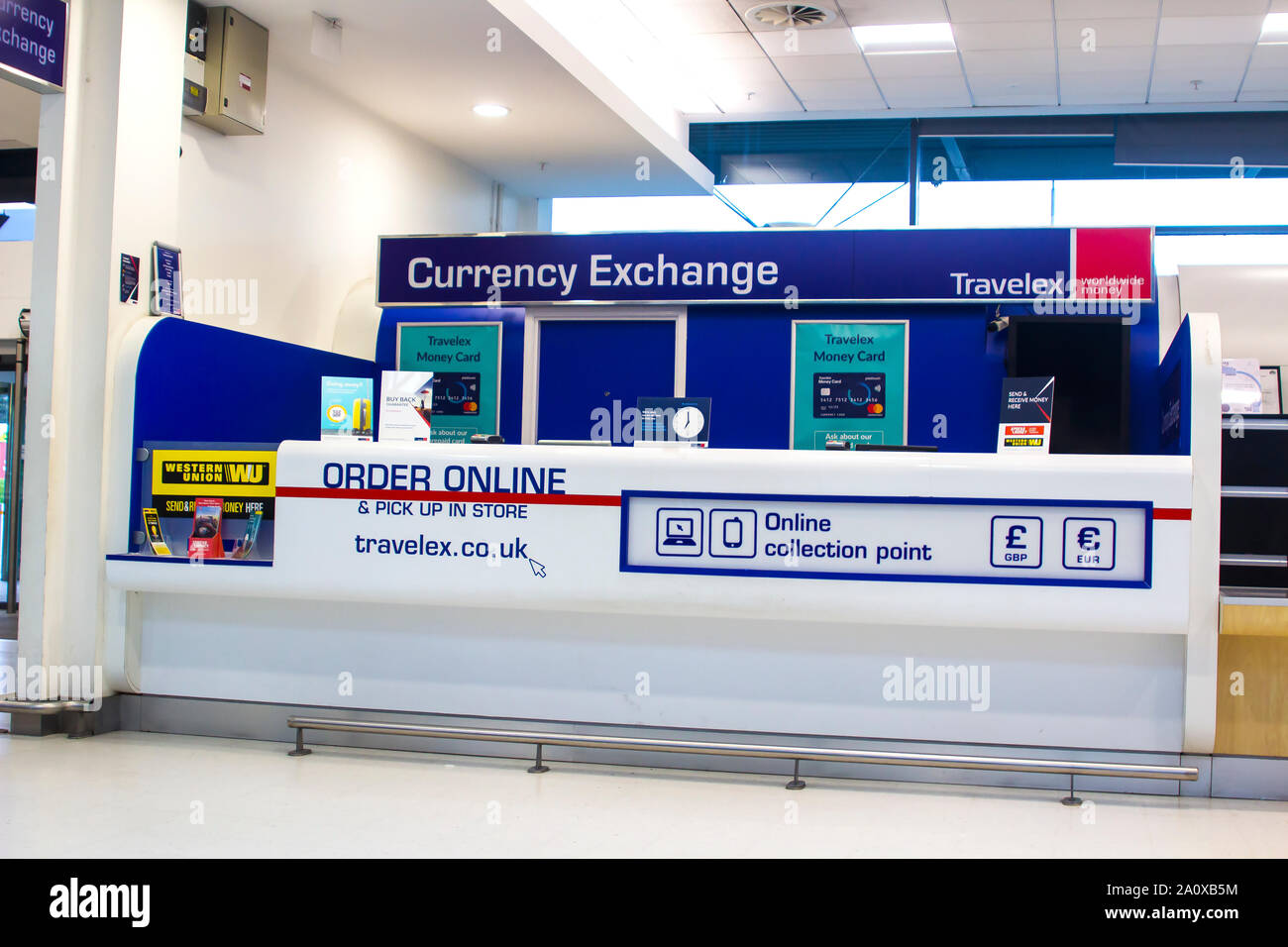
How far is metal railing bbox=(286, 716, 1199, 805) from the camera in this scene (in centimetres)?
342

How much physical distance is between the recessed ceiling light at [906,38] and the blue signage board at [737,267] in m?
2.30

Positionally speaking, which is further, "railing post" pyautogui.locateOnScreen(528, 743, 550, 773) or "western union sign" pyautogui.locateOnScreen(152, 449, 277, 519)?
"western union sign" pyautogui.locateOnScreen(152, 449, 277, 519)

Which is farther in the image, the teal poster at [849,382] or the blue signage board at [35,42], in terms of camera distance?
the teal poster at [849,382]

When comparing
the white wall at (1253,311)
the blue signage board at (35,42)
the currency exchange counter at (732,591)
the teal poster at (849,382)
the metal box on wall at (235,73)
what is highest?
the metal box on wall at (235,73)

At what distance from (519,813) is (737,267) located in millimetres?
3227

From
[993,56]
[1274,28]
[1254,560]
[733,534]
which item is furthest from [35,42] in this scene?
[1274,28]

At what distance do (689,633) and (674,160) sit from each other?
4.58 metres

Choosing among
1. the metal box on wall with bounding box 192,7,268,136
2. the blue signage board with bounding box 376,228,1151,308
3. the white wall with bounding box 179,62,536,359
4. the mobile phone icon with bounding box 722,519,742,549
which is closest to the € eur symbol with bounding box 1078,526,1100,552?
the mobile phone icon with bounding box 722,519,742,549

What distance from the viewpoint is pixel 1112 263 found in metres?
5.30

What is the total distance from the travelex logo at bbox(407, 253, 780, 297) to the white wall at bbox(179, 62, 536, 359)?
617 millimetres

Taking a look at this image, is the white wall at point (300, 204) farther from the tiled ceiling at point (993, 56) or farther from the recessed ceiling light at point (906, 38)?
the recessed ceiling light at point (906, 38)

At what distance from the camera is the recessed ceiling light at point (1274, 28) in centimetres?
677

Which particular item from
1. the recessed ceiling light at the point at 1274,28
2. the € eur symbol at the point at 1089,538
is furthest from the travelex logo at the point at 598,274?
the recessed ceiling light at the point at 1274,28

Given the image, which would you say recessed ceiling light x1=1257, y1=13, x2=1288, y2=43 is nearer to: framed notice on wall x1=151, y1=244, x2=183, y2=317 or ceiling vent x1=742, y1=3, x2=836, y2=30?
ceiling vent x1=742, y1=3, x2=836, y2=30
